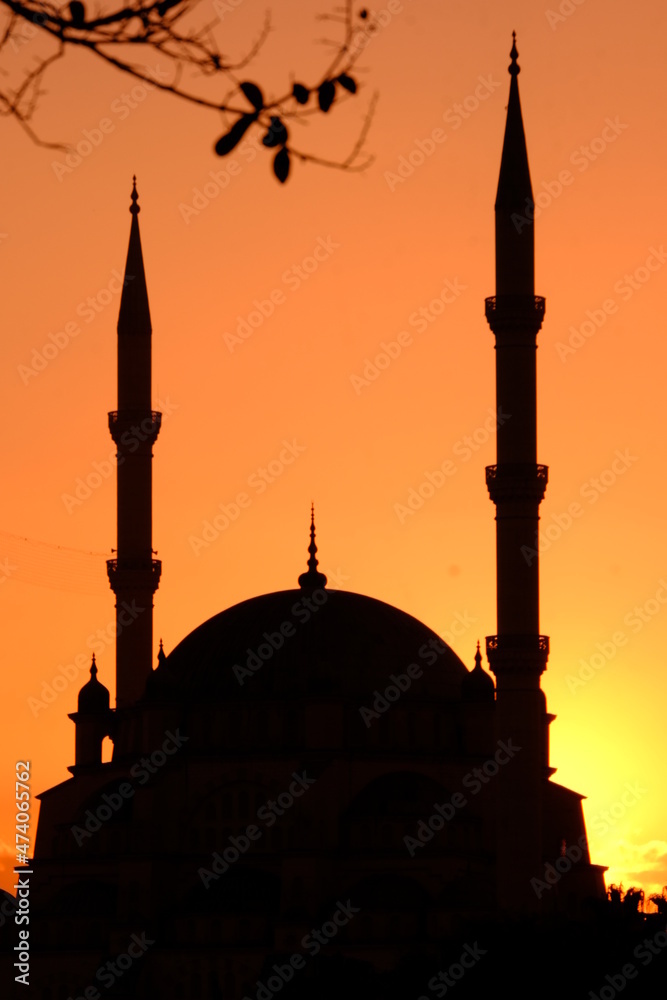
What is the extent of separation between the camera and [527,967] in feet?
113

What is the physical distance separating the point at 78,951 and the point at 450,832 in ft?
28.4

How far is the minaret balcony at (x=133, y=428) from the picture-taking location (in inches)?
2056

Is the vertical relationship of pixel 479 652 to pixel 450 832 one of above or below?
above

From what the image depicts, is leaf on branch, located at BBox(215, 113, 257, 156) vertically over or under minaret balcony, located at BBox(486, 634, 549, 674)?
under

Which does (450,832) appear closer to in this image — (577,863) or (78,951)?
(577,863)

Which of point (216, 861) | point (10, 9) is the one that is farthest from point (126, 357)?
point (10, 9)

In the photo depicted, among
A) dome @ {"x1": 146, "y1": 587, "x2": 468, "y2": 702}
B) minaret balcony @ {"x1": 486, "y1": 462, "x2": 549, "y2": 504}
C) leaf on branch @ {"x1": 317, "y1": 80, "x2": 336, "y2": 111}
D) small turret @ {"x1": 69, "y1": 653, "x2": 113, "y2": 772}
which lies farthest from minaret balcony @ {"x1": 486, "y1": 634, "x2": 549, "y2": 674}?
leaf on branch @ {"x1": 317, "y1": 80, "x2": 336, "y2": 111}

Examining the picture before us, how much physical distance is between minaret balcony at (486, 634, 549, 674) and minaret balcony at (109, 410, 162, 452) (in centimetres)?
1266

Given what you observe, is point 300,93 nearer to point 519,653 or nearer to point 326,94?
point 326,94

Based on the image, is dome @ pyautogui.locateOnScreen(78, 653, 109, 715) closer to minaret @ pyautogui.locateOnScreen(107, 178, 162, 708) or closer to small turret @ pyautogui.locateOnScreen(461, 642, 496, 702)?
minaret @ pyautogui.locateOnScreen(107, 178, 162, 708)

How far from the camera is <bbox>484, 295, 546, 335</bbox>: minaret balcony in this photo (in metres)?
43.5

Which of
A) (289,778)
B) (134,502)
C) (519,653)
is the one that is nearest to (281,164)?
(519,653)

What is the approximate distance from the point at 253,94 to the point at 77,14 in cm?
71

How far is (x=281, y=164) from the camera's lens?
831 cm
